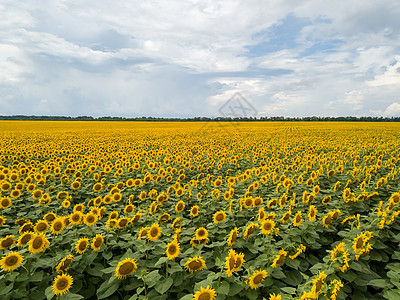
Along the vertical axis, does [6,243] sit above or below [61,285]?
above

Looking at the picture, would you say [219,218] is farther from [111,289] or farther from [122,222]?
[111,289]

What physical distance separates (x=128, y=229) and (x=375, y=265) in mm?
4158

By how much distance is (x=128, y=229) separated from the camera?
13.9 feet

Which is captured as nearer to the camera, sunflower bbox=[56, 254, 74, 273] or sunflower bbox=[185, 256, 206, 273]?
sunflower bbox=[185, 256, 206, 273]

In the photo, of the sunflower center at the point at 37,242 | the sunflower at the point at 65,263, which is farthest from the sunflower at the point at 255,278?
the sunflower center at the point at 37,242

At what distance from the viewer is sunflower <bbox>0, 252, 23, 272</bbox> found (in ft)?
9.16

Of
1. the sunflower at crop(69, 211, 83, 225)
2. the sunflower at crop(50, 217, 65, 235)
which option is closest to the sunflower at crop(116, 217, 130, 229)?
the sunflower at crop(69, 211, 83, 225)

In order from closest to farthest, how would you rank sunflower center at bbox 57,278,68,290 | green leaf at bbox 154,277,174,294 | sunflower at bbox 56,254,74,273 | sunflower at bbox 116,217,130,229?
green leaf at bbox 154,277,174,294 < sunflower center at bbox 57,278,68,290 < sunflower at bbox 56,254,74,273 < sunflower at bbox 116,217,130,229

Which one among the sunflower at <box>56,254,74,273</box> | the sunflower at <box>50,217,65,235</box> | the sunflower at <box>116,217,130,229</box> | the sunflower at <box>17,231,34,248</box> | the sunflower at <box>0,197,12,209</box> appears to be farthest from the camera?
the sunflower at <box>0,197,12,209</box>

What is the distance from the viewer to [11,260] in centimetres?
284

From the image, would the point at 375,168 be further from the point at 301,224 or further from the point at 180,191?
the point at 180,191

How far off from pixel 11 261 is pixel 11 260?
0.01 meters

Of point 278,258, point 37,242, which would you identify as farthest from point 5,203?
point 278,258

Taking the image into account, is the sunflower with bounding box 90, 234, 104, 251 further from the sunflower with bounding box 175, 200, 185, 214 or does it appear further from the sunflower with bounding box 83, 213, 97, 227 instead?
the sunflower with bounding box 175, 200, 185, 214
